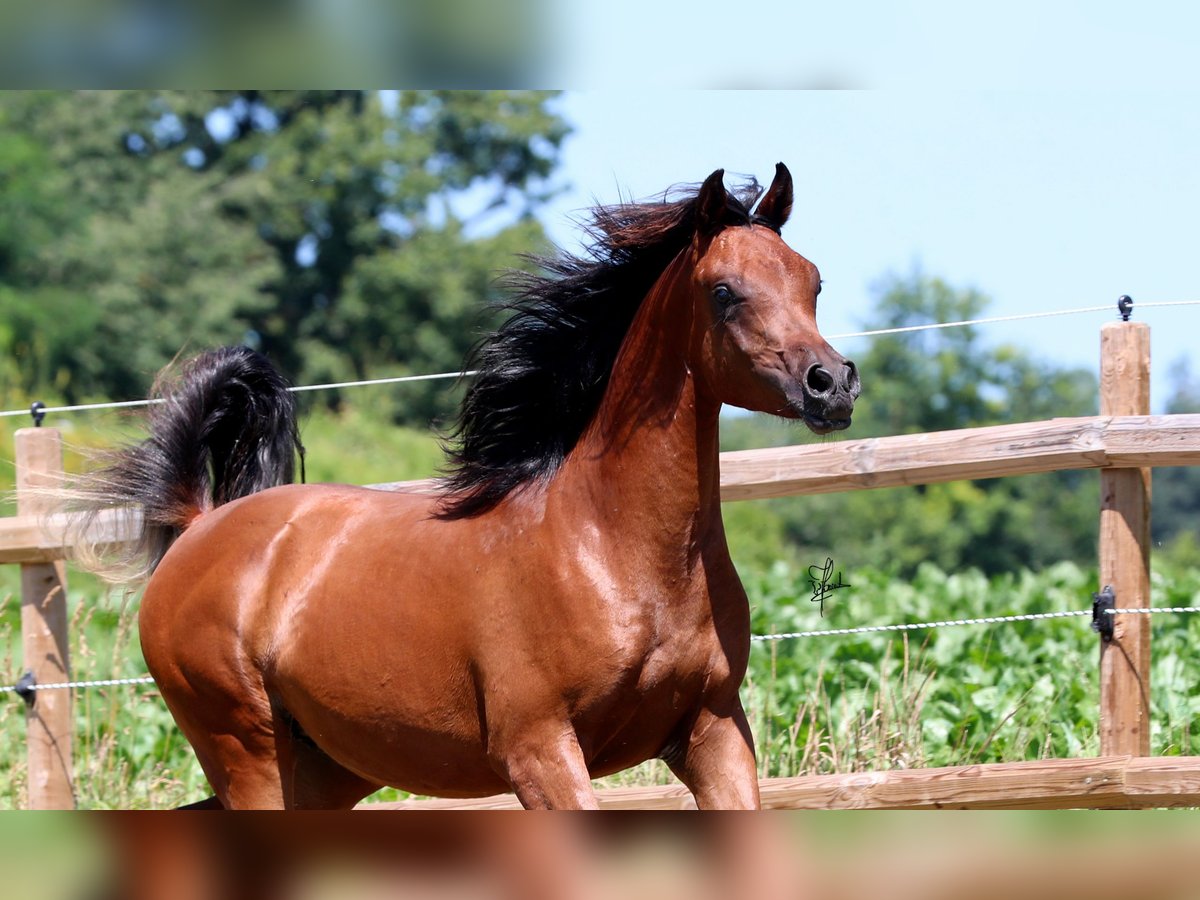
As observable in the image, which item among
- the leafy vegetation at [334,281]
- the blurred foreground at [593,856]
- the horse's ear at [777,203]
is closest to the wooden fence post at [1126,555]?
the horse's ear at [777,203]

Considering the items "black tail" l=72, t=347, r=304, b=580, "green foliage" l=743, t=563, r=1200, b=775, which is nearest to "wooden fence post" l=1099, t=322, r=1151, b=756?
"green foliage" l=743, t=563, r=1200, b=775

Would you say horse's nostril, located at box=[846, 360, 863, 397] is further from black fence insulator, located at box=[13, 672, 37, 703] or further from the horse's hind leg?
black fence insulator, located at box=[13, 672, 37, 703]

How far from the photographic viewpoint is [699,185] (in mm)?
→ 3787

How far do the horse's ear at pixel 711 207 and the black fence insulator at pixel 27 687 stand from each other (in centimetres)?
381

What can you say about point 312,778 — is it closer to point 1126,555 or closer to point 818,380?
point 818,380

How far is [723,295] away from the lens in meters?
3.37

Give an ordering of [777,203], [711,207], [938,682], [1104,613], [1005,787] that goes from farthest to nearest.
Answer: [938,682]
[1104,613]
[1005,787]
[777,203]
[711,207]

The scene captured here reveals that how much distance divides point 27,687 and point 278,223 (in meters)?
26.8

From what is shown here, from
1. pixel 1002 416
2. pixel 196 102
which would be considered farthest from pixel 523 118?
pixel 1002 416

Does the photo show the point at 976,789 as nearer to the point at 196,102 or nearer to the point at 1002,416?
the point at 196,102

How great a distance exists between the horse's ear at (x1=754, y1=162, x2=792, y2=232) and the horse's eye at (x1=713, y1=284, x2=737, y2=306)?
0.36 meters

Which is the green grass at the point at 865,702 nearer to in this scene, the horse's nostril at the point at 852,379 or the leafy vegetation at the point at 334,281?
the horse's nostril at the point at 852,379

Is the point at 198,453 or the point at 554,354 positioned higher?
the point at 554,354

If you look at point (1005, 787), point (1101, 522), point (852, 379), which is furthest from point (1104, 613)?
point (852, 379)
